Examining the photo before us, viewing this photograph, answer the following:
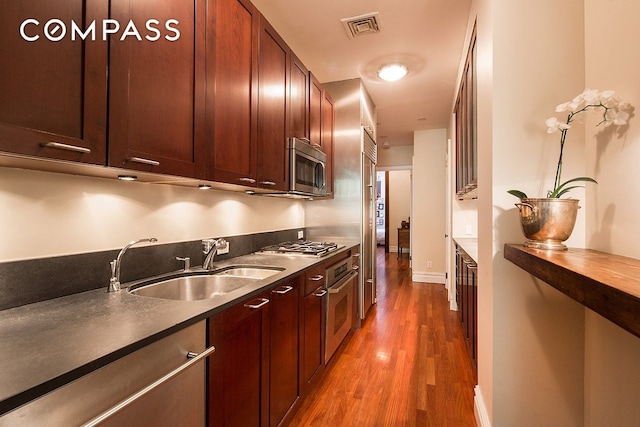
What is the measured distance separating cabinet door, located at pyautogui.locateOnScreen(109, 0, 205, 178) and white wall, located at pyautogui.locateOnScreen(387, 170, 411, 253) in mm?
8120

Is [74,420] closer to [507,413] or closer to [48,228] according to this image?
[48,228]

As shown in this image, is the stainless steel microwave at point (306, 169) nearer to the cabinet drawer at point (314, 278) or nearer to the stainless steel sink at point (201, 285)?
the cabinet drawer at point (314, 278)

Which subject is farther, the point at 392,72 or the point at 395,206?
the point at 395,206

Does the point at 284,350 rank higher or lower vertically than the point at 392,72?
lower

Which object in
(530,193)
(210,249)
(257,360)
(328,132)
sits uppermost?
(328,132)

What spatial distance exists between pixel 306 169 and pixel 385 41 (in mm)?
1372

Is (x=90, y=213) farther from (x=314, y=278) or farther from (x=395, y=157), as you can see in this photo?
(x=395, y=157)

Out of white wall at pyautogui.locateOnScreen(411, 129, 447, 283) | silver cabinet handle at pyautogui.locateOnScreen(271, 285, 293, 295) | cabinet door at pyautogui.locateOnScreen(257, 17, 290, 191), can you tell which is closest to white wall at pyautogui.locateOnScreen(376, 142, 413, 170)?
white wall at pyautogui.locateOnScreen(411, 129, 447, 283)

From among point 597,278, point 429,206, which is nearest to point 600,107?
point 597,278

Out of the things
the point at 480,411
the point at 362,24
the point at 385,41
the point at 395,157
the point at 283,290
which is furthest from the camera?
the point at 395,157

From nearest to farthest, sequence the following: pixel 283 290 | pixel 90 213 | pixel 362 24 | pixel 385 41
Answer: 1. pixel 90 213
2. pixel 283 290
3. pixel 362 24
4. pixel 385 41

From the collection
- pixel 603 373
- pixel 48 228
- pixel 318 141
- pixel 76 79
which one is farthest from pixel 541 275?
A: pixel 318 141

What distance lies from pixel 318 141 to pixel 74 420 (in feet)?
8.28

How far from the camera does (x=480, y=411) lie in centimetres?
168
